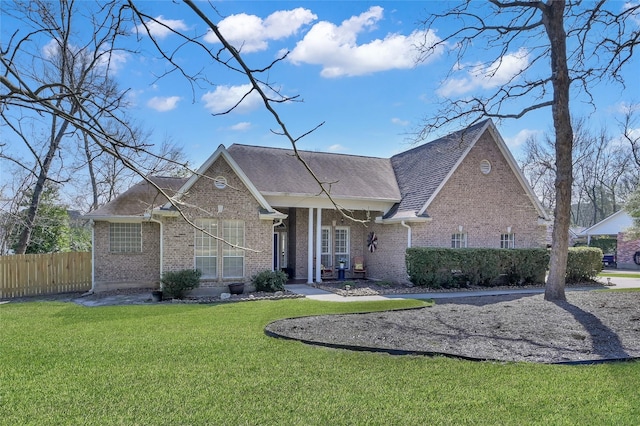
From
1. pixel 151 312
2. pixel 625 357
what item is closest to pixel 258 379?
pixel 625 357

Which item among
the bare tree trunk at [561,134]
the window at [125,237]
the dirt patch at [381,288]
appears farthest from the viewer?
the window at [125,237]

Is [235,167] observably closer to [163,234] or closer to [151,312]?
[163,234]

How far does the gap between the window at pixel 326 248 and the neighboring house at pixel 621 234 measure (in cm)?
2260

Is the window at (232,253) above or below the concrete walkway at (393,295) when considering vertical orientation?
above

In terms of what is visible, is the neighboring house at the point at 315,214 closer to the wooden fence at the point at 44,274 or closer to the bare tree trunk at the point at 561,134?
the wooden fence at the point at 44,274

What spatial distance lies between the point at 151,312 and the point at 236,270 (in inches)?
187

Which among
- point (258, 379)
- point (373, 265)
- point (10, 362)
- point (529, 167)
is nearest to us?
point (258, 379)

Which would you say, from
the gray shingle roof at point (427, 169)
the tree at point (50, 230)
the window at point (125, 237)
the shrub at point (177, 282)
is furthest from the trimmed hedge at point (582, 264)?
the tree at point (50, 230)

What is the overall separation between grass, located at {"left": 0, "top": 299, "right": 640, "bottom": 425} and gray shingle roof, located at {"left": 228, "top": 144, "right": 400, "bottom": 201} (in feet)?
33.9

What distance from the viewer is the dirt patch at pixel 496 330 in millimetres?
6973

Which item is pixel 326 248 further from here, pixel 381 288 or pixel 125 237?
pixel 125 237

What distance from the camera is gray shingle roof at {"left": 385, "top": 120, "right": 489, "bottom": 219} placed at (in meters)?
18.0

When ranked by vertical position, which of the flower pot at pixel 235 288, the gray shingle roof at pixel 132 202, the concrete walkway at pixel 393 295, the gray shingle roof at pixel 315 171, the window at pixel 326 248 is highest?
the gray shingle roof at pixel 315 171

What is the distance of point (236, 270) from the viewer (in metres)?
15.6
